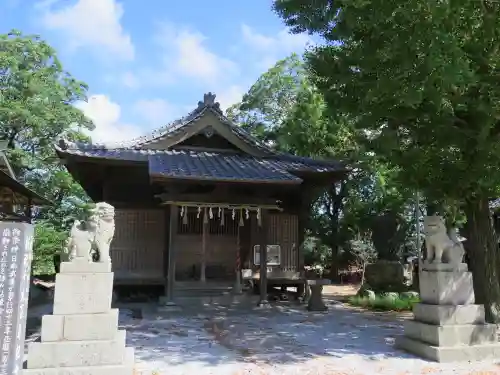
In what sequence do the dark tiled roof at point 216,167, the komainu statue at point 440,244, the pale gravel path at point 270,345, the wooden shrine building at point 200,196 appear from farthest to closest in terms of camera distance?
the wooden shrine building at point 200,196
the dark tiled roof at point 216,167
the komainu statue at point 440,244
the pale gravel path at point 270,345

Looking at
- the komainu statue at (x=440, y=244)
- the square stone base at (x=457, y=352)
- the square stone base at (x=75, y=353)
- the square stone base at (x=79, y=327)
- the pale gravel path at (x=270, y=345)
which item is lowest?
the pale gravel path at (x=270, y=345)

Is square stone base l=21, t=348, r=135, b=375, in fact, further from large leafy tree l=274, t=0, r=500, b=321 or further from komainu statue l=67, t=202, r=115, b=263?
large leafy tree l=274, t=0, r=500, b=321

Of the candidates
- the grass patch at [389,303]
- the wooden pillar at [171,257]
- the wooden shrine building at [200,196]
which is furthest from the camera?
the grass patch at [389,303]

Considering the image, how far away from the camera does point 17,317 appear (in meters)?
4.42

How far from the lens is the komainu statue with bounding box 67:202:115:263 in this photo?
5.99 meters

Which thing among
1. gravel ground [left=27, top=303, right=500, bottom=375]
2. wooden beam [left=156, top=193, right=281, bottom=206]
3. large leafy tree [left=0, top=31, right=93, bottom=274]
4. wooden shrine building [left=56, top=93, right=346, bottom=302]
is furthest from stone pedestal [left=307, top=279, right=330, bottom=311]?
large leafy tree [left=0, top=31, right=93, bottom=274]

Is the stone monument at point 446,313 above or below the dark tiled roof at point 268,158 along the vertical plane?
below

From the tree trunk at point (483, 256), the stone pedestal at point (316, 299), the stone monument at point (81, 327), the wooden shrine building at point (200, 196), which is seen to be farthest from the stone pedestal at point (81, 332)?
the stone pedestal at point (316, 299)

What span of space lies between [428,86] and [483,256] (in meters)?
4.46

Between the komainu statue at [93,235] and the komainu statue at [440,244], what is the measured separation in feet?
17.3

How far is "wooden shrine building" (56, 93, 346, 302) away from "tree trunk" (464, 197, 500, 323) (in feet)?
15.3

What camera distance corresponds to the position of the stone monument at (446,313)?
674 centimetres

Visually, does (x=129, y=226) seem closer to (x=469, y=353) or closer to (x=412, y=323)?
(x=412, y=323)

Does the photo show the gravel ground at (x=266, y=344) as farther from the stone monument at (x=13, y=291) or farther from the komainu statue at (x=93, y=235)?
the stone monument at (x=13, y=291)
